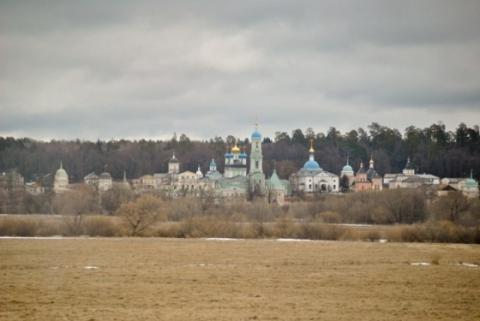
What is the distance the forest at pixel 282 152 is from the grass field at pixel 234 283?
10401cm

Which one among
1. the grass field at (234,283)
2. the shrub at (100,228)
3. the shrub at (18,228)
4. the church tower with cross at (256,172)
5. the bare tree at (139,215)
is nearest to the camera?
the grass field at (234,283)

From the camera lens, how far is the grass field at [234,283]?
1862cm

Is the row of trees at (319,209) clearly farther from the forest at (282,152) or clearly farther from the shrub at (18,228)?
the forest at (282,152)

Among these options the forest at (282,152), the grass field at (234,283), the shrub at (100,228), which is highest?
the forest at (282,152)

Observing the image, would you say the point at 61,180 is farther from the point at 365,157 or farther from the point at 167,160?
the point at 365,157

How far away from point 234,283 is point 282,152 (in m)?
133

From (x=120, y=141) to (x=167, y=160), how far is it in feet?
63.6

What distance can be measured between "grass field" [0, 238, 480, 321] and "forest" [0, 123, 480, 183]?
104 metres

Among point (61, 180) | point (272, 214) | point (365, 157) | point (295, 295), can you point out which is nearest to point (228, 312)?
point (295, 295)

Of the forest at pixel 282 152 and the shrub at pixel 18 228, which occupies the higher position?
the forest at pixel 282 152

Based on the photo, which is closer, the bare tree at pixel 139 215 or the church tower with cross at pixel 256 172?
the bare tree at pixel 139 215

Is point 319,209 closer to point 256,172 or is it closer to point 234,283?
point 256,172

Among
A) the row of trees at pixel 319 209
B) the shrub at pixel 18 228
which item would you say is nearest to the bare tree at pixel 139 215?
the shrub at pixel 18 228

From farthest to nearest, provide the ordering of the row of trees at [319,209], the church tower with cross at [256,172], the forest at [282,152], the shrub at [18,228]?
1. the forest at [282,152]
2. the church tower with cross at [256,172]
3. the row of trees at [319,209]
4. the shrub at [18,228]
